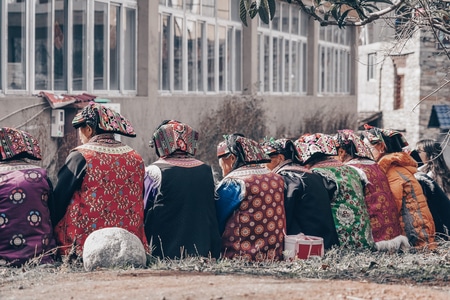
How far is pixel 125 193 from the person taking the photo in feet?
31.3

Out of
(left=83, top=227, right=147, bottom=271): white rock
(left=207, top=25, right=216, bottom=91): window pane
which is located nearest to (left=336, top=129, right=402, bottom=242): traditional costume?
(left=83, top=227, right=147, bottom=271): white rock

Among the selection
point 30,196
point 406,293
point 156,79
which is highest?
point 156,79

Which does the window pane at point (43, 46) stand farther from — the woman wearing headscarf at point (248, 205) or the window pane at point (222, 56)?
the window pane at point (222, 56)

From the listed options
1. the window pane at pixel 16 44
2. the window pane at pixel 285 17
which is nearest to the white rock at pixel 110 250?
the window pane at pixel 16 44

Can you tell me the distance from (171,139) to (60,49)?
24.3 ft

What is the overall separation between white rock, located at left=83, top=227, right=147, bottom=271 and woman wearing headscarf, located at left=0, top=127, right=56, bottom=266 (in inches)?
19.7

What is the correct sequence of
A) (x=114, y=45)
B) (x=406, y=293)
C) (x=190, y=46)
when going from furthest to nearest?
(x=190, y=46)
(x=114, y=45)
(x=406, y=293)

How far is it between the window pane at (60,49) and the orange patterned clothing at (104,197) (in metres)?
7.33

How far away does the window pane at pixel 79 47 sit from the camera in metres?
17.3

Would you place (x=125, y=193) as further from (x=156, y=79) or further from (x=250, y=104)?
(x=250, y=104)

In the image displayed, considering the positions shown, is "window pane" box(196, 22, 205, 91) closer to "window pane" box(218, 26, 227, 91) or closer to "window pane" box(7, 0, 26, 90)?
"window pane" box(218, 26, 227, 91)

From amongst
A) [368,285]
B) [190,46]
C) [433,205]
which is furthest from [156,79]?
[368,285]

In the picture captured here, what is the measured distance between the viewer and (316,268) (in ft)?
30.9

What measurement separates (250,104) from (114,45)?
5.59 m
